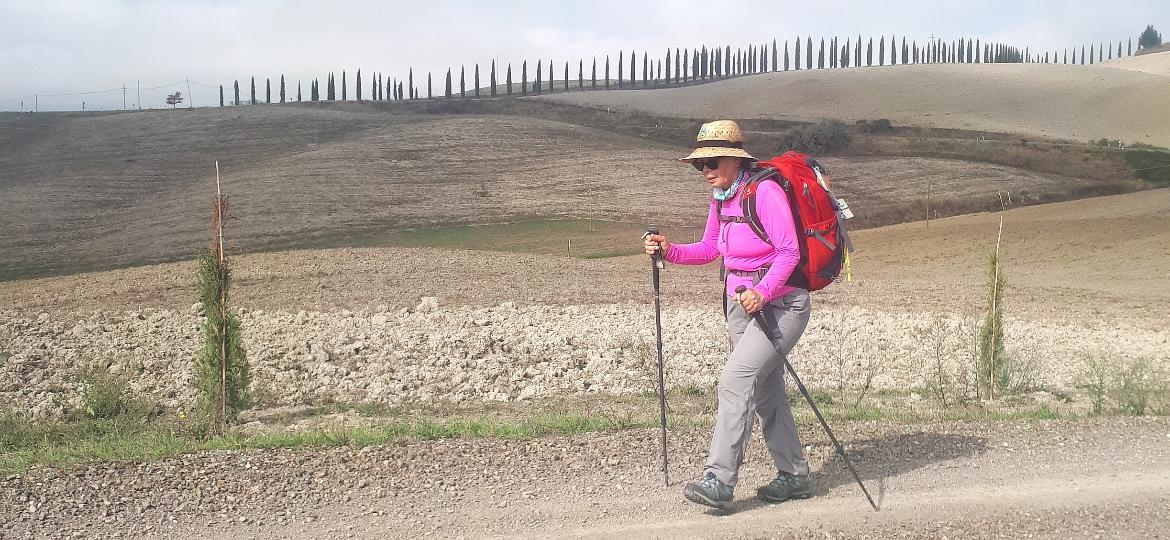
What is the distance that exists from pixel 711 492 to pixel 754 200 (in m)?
1.50

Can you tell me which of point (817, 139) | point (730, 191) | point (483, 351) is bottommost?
point (483, 351)

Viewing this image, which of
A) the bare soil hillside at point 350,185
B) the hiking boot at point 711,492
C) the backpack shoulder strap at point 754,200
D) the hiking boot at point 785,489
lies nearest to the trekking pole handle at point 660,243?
the backpack shoulder strap at point 754,200

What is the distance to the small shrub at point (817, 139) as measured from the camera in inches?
1320

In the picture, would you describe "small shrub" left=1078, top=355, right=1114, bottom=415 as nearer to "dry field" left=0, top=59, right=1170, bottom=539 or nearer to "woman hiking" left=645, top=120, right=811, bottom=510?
"dry field" left=0, top=59, right=1170, bottom=539

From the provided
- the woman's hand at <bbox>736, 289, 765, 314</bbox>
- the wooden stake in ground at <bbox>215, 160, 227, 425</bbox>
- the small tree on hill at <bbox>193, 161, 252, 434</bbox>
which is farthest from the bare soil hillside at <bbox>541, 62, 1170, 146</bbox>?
the woman's hand at <bbox>736, 289, 765, 314</bbox>

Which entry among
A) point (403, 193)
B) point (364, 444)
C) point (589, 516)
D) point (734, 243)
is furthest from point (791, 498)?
point (403, 193)

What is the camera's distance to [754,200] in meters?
4.92

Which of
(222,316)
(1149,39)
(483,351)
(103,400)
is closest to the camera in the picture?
(222,316)

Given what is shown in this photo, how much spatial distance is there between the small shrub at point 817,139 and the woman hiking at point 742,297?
2776 centimetres

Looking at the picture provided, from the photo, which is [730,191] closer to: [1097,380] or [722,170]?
[722,170]

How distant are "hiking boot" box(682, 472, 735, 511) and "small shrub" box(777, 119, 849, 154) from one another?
92.3ft

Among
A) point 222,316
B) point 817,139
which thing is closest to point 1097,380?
point 222,316

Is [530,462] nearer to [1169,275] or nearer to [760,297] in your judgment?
[760,297]

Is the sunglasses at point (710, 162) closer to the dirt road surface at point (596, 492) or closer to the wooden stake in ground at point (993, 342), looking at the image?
the dirt road surface at point (596, 492)
